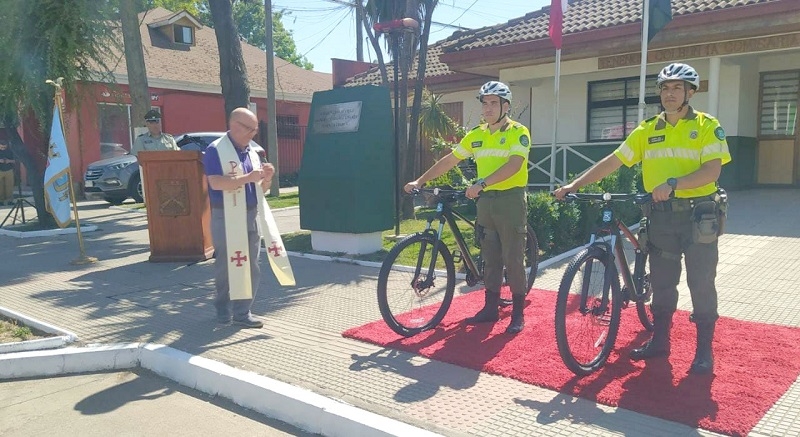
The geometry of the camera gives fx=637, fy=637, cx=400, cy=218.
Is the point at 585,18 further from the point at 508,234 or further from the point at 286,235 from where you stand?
the point at 508,234

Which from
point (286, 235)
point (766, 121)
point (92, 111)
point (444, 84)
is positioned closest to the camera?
point (286, 235)

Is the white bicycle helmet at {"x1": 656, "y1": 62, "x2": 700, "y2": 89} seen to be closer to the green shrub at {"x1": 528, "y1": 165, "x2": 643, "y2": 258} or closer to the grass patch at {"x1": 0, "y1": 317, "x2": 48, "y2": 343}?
the green shrub at {"x1": 528, "y1": 165, "x2": 643, "y2": 258}

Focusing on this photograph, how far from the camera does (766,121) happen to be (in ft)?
45.0

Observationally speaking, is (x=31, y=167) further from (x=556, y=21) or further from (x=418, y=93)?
(x=556, y=21)

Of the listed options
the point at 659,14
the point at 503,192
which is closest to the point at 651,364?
the point at 503,192

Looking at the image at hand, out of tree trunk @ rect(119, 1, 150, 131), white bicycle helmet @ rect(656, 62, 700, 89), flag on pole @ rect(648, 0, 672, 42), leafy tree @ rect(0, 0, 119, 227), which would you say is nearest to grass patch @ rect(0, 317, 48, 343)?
white bicycle helmet @ rect(656, 62, 700, 89)

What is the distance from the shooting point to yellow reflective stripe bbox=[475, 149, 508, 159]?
5037 mm

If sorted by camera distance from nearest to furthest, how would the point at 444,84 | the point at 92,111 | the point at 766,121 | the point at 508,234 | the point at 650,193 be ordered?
the point at 650,193 < the point at 508,234 < the point at 92,111 < the point at 766,121 < the point at 444,84

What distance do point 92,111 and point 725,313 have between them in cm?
1168

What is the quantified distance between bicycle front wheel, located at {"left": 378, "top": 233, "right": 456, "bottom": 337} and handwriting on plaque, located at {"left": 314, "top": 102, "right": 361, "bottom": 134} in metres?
3.46

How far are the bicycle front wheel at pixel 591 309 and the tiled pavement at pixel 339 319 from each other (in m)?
0.42

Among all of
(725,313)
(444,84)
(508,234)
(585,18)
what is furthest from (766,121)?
(508,234)

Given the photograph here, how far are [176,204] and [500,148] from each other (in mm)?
5044

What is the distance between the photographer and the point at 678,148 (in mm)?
4133
